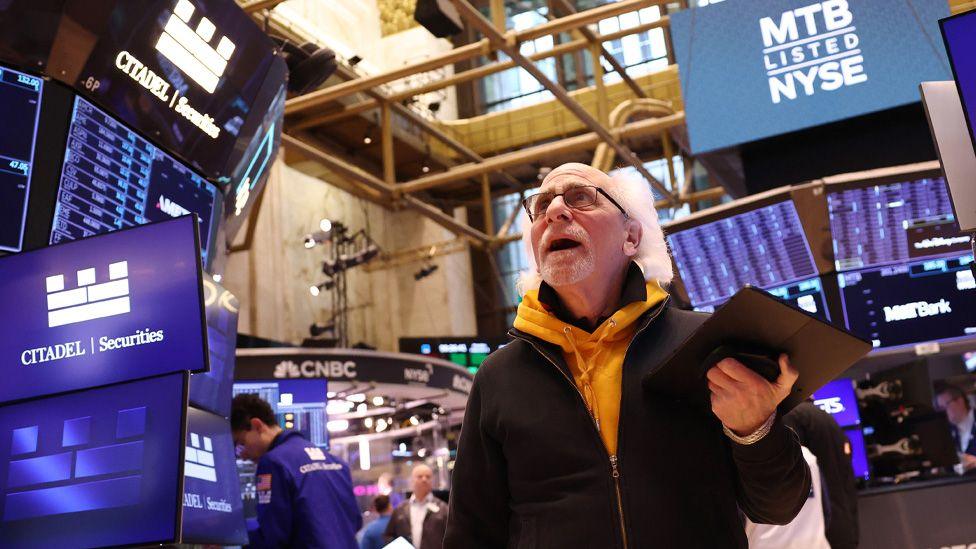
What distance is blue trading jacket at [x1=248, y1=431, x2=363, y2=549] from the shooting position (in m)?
4.93

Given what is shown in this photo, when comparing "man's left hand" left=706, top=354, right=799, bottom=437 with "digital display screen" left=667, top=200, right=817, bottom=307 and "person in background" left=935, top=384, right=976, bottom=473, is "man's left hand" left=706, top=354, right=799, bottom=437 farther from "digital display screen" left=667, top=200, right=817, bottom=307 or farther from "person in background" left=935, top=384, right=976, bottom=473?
"digital display screen" left=667, top=200, right=817, bottom=307

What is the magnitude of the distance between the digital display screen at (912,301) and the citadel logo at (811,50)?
4.60ft

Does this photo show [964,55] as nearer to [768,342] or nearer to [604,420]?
[768,342]

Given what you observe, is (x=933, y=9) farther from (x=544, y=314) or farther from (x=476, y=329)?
(x=476, y=329)

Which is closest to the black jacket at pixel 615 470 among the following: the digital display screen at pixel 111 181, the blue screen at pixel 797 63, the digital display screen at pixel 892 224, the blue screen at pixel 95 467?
the blue screen at pixel 95 467

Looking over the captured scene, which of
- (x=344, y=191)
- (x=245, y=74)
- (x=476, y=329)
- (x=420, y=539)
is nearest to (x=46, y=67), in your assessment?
(x=245, y=74)

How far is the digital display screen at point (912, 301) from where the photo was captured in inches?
275

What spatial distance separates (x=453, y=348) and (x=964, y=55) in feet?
→ 54.0

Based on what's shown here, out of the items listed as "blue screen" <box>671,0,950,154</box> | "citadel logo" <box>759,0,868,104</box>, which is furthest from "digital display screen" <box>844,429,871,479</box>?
"citadel logo" <box>759,0,868,104</box>

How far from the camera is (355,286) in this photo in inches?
840

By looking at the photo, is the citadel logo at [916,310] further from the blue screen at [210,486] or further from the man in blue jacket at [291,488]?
the blue screen at [210,486]

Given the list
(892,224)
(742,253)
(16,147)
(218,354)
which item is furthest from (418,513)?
(16,147)

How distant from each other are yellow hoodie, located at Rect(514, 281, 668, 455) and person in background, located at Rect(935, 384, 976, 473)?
4977mm

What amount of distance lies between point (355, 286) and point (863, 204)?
50.5ft
